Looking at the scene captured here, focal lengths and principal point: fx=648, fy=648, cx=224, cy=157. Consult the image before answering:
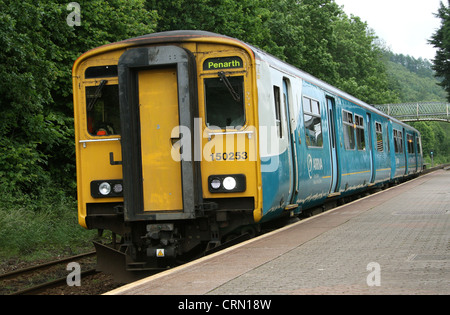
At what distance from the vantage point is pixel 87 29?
19.0 m

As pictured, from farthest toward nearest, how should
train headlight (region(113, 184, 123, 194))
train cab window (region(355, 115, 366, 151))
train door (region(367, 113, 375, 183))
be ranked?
train door (region(367, 113, 375, 183)) → train cab window (region(355, 115, 366, 151)) → train headlight (region(113, 184, 123, 194))

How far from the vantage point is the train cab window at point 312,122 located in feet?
39.1

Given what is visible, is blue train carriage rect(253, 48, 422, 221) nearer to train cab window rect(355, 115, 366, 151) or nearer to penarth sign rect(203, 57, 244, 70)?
train cab window rect(355, 115, 366, 151)

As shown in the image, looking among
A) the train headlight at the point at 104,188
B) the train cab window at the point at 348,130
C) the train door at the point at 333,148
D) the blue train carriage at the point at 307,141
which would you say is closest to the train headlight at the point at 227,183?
the blue train carriage at the point at 307,141

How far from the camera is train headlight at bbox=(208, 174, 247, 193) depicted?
8.52 meters

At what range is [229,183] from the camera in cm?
855

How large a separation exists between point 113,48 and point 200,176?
2.26m

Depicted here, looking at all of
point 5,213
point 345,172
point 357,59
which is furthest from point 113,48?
point 357,59

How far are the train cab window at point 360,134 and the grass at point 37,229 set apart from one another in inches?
299

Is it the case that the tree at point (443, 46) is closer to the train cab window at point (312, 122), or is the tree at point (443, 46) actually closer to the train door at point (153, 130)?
the train cab window at point (312, 122)

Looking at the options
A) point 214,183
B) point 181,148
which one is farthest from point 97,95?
point 214,183

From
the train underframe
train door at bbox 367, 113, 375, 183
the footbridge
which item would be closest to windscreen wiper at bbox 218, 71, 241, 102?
the train underframe

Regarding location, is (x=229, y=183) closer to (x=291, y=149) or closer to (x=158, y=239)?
(x=158, y=239)

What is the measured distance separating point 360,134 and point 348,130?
213 centimetres
